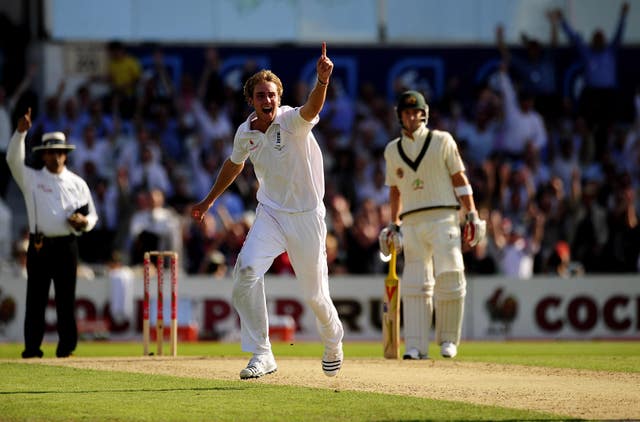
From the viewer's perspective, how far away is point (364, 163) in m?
23.5

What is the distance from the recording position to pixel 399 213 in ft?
45.5

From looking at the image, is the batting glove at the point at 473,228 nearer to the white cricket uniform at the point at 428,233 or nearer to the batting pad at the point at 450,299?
the white cricket uniform at the point at 428,233

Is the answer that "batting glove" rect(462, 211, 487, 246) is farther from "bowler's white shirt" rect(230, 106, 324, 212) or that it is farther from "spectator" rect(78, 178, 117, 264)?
"spectator" rect(78, 178, 117, 264)

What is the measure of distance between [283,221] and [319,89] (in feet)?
3.80

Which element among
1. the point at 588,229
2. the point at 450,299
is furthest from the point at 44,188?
the point at 588,229

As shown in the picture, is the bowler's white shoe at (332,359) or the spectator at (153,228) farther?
the spectator at (153,228)

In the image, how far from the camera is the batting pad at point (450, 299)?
13469 mm

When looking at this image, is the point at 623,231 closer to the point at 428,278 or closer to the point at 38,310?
Result: the point at 428,278

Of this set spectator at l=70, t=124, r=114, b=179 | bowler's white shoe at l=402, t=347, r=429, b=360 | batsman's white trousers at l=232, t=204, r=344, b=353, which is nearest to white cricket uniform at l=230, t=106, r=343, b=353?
batsman's white trousers at l=232, t=204, r=344, b=353

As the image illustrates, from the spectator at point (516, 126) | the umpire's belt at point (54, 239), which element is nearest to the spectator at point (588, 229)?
the spectator at point (516, 126)

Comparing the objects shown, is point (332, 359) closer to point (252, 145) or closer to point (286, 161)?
point (286, 161)

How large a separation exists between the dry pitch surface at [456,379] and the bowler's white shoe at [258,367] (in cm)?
18

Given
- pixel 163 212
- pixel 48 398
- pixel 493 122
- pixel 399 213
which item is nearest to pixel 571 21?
pixel 493 122

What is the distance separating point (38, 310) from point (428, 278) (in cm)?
427
